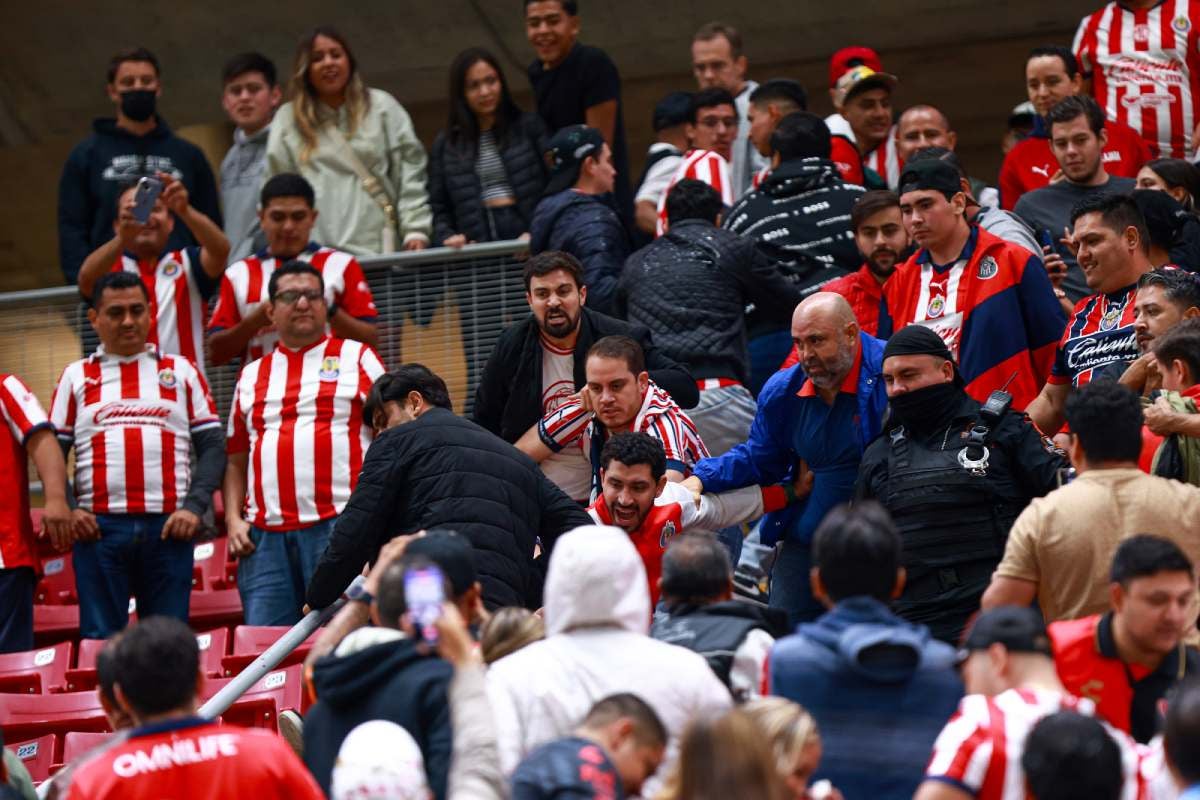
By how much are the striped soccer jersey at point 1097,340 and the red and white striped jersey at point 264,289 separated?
383 cm

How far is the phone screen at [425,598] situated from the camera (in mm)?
5082

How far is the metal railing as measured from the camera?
1088 centimetres

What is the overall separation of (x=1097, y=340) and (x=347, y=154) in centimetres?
490

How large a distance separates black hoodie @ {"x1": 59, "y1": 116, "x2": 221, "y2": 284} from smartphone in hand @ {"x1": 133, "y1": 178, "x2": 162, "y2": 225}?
2.38 ft

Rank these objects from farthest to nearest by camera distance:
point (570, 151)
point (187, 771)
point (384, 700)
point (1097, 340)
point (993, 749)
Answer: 1. point (570, 151)
2. point (1097, 340)
3. point (384, 700)
4. point (187, 771)
5. point (993, 749)

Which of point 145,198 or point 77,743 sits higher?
point 145,198

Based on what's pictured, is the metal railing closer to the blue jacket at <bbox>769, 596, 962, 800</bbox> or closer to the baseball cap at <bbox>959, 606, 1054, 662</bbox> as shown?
the blue jacket at <bbox>769, 596, 962, 800</bbox>

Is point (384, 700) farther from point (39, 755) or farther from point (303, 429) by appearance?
point (303, 429)

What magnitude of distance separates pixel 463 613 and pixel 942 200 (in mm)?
3676

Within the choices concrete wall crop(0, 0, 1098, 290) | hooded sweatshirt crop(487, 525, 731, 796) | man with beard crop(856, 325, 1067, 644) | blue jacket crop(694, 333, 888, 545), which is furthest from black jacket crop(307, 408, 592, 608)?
concrete wall crop(0, 0, 1098, 290)

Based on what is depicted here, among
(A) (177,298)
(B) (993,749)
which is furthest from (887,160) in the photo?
(B) (993,749)

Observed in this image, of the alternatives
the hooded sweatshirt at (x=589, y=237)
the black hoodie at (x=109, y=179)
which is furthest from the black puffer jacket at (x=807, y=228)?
the black hoodie at (x=109, y=179)

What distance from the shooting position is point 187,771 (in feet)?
15.7

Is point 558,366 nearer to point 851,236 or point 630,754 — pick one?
point 851,236
